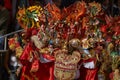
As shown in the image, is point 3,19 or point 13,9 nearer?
point 3,19

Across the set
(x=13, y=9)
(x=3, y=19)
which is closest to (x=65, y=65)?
(x=3, y=19)

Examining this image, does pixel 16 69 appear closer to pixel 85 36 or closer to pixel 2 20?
pixel 2 20

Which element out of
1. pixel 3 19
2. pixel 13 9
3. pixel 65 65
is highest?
pixel 13 9

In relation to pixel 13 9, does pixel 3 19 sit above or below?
below

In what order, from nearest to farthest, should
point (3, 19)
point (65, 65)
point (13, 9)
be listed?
point (65, 65) → point (3, 19) → point (13, 9)

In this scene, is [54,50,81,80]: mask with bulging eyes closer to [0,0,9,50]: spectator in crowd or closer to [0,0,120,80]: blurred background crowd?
[0,0,120,80]: blurred background crowd

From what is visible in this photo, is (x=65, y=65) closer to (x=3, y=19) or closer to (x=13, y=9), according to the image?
(x=3, y=19)

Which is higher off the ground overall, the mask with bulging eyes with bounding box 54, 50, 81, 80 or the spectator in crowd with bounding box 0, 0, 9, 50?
the spectator in crowd with bounding box 0, 0, 9, 50

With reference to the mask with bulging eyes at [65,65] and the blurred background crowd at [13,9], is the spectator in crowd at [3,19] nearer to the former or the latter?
the blurred background crowd at [13,9]

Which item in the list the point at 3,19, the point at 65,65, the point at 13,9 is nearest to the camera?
the point at 65,65

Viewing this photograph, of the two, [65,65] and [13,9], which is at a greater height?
[13,9]

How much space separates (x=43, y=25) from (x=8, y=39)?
0.41 meters

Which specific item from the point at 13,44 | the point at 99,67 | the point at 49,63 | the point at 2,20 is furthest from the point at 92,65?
the point at 2,20

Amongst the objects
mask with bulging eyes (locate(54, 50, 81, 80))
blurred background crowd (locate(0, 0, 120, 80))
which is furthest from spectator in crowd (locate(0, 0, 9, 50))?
mask with bulging eyes (locate(54, 50, 81, 80))
